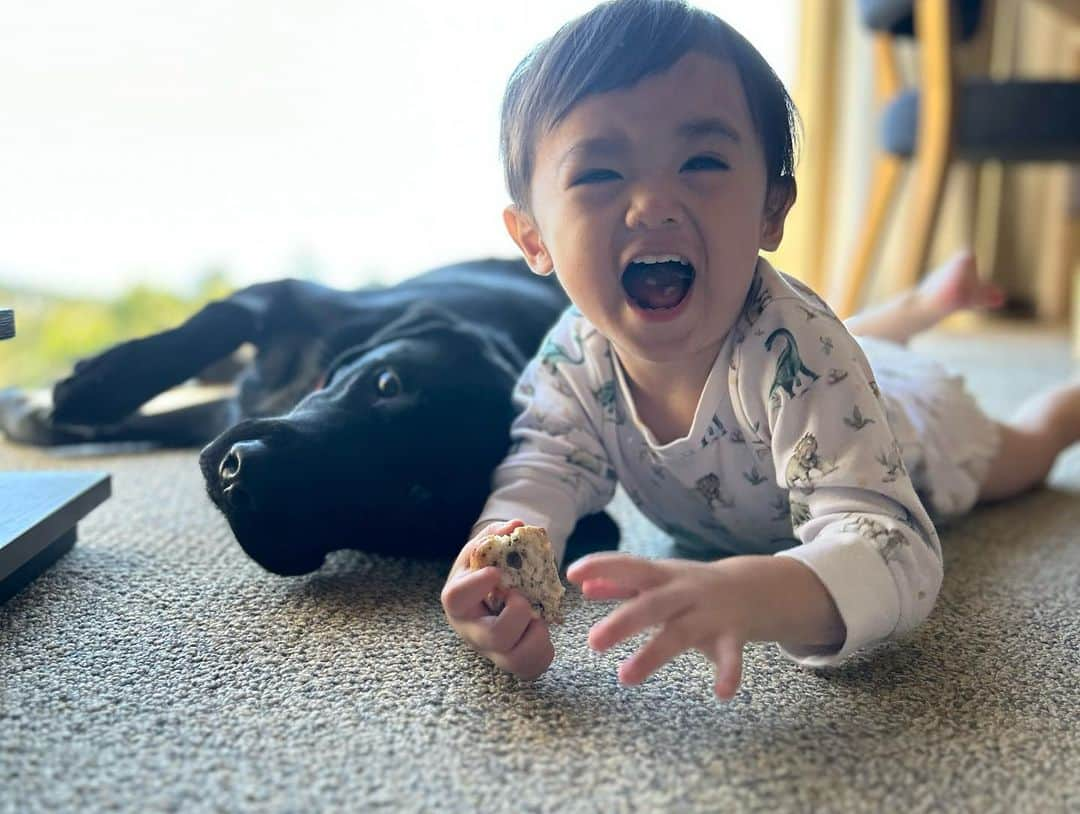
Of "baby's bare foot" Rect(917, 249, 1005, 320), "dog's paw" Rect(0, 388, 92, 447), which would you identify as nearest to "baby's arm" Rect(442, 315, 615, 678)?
"baby's bare foot" Rect(917, 249, 1005, 320)

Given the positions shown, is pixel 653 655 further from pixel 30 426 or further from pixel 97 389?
pixel 30 426

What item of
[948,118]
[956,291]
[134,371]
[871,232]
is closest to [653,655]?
[134,371]

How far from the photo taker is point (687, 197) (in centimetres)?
63

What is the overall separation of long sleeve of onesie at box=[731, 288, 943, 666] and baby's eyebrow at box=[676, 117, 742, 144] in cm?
11

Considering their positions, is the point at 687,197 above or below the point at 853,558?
above

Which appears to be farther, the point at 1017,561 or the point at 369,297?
the point at 369,297

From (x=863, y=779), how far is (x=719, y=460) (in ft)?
0.92

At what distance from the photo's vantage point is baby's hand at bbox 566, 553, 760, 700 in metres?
0.49

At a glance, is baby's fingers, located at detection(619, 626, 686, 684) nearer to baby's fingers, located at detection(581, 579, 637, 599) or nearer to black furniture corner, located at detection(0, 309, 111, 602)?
baby's fingers, located at detection(581, 579, 637, 599)

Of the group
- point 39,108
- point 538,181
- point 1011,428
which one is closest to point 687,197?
point 538,181

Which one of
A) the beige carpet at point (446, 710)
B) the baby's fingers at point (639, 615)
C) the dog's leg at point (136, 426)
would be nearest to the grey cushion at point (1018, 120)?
the beige carpet at point (446, 710)

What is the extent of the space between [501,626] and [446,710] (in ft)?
0.18

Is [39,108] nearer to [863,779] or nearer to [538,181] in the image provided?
[538,181]

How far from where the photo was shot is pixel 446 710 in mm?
539
